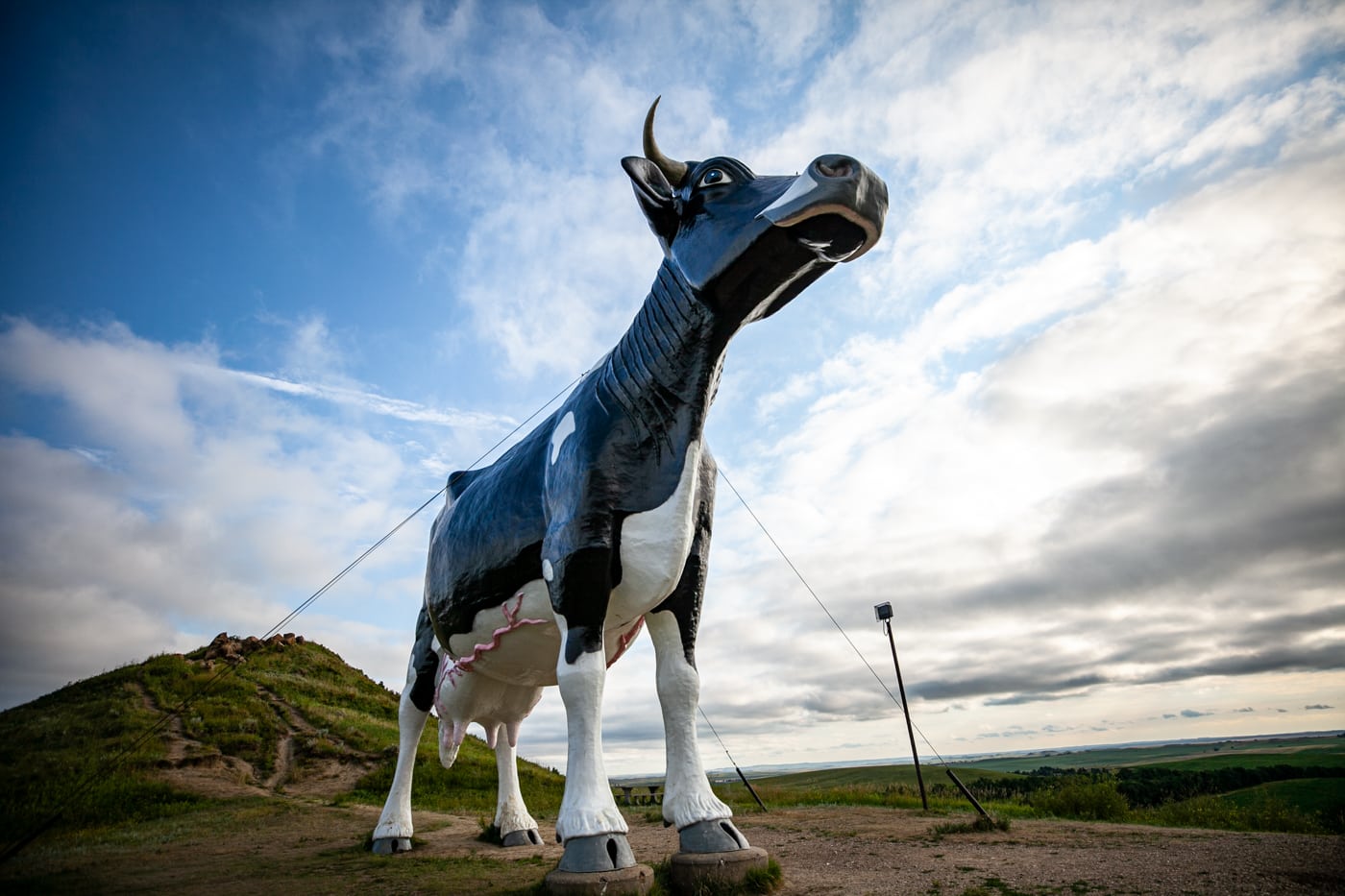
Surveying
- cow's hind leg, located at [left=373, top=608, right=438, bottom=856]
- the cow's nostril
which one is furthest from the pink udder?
the cow's nostril

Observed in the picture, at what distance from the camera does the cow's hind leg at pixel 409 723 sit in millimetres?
6973

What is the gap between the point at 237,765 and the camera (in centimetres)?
1522

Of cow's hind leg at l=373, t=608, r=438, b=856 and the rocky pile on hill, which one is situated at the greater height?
the rocky pile on hill

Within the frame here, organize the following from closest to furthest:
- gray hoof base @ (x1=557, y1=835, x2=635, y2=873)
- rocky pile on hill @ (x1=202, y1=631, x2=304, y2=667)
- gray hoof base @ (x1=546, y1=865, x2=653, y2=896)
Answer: gray hoof base @ (x1=546, y1=865, x2=653, y2=896)
gray hoof base @ (x1=557, y1=835, x2=635, y2=873)
rocky pile on hill @ (x1=202, y1=631, x2=304, y2=667)

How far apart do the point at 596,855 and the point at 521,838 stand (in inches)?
147

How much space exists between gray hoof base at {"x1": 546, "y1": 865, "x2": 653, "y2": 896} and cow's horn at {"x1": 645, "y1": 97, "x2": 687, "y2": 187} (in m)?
4.33

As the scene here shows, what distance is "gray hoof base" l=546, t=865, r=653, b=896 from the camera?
379 cm

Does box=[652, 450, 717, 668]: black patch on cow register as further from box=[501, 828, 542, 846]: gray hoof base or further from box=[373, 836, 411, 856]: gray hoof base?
box=[373, 836, 411, 856]: gray hoof base

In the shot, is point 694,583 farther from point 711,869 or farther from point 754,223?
point 754,223

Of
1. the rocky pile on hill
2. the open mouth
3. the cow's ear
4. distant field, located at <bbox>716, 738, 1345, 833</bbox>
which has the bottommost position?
distant field, located at <bbox>716, 738, 1345, 833</bbox>

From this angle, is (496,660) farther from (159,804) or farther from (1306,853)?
(159,804)

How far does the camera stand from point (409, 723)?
7.30 m

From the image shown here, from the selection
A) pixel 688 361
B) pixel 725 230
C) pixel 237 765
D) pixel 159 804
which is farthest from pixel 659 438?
pixel 237 765

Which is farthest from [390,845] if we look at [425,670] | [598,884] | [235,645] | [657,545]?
[235,645]
